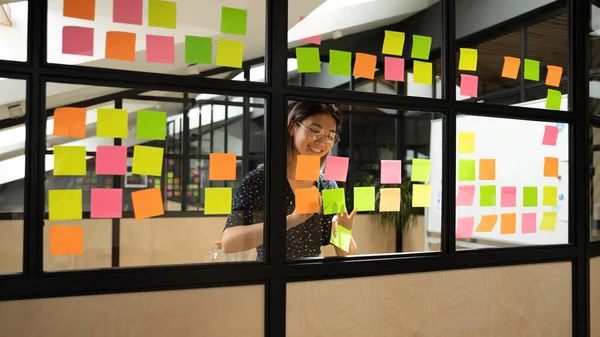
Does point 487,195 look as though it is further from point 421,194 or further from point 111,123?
point 111,123

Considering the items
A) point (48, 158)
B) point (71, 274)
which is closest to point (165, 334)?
point (71, 274)

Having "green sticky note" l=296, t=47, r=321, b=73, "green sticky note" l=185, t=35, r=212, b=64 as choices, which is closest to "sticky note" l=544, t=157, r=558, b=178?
"green sticky note" l=296, t=47, r=321, b=73

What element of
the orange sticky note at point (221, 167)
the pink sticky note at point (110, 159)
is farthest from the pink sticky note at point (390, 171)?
the pink sticky note at point (110, 159)

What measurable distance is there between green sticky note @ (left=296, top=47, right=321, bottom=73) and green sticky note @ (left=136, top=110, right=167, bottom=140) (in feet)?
1.79

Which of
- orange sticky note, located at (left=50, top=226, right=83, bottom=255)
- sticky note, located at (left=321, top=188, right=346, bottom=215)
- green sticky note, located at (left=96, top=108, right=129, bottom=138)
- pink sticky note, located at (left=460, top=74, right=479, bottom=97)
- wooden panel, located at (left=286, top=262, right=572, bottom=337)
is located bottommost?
wooden panel, located at (left=286, top=262, right=572, bottom=337)

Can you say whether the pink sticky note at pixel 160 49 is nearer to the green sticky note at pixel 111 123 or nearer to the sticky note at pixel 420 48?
the green sticky note at pixel 111 123

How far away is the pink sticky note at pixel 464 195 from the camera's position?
2113mm

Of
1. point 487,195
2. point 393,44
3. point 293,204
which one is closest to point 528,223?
point 487,195

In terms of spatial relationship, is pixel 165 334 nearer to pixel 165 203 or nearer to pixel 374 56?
pixel 165 203

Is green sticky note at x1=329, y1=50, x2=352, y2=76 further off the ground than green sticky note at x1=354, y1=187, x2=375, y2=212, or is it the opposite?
green sticky note at x1=329, y1=50, x2=352, y2=76

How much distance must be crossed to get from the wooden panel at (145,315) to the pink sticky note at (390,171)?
71 cm

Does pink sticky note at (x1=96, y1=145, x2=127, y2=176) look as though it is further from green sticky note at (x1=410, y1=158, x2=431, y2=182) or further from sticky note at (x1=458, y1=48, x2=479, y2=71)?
sticky note at (x1=458, y1=48, x2=479, y2=71)

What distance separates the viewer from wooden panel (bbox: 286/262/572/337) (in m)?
1.76

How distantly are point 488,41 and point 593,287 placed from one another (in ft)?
4.87
